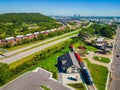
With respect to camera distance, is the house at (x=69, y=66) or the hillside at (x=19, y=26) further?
the hillside at (x=19, y=26)

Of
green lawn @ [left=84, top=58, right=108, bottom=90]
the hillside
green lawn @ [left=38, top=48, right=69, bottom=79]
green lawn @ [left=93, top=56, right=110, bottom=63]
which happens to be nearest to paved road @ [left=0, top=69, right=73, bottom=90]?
green lawn @ [left=38, top=48, right=69, bottom=79]

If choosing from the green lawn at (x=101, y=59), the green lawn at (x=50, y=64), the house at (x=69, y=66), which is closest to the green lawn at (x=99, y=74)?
the house at (x=69, y=66)

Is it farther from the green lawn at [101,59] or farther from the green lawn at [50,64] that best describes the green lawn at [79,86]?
the green lawn at [101,59]

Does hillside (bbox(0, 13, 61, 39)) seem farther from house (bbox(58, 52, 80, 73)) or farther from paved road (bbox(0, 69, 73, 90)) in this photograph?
paved road (bbox(0, 69, 73, 90))

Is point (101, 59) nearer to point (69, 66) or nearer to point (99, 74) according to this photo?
point (99, 74)

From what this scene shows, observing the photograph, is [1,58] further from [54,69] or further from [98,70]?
[98,70]

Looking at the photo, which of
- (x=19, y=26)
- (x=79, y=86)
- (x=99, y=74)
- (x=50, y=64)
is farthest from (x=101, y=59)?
(x=19, y=26)

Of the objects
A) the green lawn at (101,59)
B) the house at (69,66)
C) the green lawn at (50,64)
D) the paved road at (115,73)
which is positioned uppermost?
the house at (69,66)
